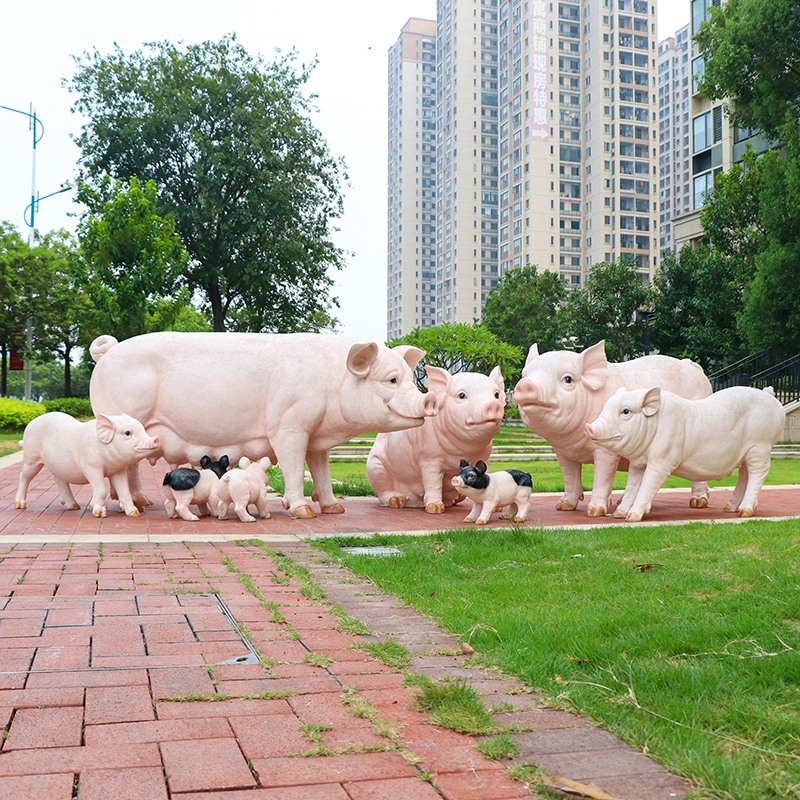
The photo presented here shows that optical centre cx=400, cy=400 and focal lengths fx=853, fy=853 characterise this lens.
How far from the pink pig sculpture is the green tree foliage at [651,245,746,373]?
65.0 feet

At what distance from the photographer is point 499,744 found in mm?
2586

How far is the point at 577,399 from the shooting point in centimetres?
881

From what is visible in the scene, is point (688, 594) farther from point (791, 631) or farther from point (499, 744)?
point (499, 744)

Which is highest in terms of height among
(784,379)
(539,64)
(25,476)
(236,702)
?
(539,64)

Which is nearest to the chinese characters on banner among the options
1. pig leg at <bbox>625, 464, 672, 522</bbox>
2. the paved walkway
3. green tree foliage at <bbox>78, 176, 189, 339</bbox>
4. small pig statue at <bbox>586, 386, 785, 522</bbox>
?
green tree foliage at <bbox>78, 176, 189, 339</bbox>

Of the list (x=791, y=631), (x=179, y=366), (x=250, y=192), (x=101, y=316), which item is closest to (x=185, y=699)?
(x=791, y=631)

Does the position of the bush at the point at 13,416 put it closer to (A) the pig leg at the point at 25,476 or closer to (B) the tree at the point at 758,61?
(A) the pig leg at the point at 25,476

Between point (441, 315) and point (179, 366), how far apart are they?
3956 inches

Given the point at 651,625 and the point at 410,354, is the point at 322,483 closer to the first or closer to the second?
the point at 410,354

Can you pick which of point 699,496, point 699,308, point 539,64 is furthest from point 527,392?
point 539,64

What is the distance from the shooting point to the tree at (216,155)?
2997 centimetres

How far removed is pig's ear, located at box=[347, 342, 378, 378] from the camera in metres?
8.52

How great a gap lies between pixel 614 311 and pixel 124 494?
2796cm

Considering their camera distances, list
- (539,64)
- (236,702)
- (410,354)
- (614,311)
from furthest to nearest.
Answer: (539,64), (614,311), (410,354), (236,702)
